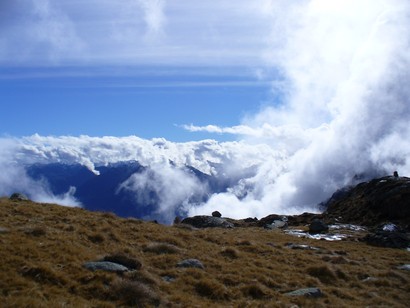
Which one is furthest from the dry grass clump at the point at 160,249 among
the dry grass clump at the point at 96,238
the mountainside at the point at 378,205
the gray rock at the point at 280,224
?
the mountainside at the point at 378,205

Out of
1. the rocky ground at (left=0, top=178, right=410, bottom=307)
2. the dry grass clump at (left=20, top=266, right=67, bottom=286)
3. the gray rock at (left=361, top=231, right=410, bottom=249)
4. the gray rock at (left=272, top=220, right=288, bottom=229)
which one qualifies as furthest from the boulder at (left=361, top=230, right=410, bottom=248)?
the dry grass clump at (left=20, top=266, right=67, bottom=286)

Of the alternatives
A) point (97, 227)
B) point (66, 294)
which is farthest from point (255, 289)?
point (97, 227)

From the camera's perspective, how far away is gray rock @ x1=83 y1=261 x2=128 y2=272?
1830cm

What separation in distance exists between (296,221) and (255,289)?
7071cm

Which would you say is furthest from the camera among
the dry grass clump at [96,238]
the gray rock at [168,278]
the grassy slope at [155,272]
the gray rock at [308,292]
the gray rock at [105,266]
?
the dry grass clump at [96,238]

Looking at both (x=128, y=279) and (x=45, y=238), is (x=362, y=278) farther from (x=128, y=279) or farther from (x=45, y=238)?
(x=45, y=238)

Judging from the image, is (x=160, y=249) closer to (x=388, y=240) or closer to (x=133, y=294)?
(x=133, y=294)

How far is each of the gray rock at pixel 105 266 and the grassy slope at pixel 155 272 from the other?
518mm

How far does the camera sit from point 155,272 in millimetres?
20188

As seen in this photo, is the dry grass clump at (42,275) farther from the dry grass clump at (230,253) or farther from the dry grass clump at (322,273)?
the dry grass clump at (322,273)

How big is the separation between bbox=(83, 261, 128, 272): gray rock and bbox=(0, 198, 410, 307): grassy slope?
52 centimetres

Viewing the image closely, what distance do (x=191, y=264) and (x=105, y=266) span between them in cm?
561

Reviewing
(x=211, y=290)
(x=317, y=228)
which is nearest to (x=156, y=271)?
(x=211, y=290)

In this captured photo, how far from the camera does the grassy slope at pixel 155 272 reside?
1577cm
